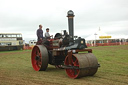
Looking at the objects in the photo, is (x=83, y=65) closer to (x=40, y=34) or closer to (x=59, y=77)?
(x=59, y=77)

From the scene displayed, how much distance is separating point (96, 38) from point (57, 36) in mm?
28855

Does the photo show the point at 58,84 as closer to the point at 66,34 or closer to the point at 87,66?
the point at 87,66

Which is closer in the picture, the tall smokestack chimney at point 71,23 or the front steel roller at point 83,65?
the front steel roller at point 83,65

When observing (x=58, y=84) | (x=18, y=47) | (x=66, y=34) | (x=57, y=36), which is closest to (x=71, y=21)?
(x=66, y=34)

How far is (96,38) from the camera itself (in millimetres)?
34812

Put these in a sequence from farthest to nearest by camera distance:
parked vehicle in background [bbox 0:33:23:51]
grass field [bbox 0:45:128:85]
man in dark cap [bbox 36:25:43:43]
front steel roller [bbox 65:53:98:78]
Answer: parked vehicle in background [bbox 0:33:23:51] → man in dark cap [bbox 36:25:43:43] → front steel roller [bbox 65:53:98:78] → grass field [bbox 0:45:128:85]

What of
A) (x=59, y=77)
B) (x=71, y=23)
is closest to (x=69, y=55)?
(x=59, y=77)

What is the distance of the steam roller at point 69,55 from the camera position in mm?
5098

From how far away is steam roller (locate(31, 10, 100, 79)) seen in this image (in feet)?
16.7

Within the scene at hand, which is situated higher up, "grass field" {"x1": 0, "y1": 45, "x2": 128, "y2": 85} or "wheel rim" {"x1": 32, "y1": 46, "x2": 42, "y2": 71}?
"wheel rim" {"x1": 32, "y1": 46, "x2": 42, "y2": 71}

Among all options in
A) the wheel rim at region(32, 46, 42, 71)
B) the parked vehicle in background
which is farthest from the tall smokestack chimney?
the parked vehicle in background

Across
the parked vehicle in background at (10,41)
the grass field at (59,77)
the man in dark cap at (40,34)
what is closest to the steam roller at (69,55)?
the man in dark cap at (40,34)

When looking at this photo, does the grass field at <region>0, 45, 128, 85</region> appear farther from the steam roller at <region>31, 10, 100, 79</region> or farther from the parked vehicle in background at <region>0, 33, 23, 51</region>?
the parked vehicle in background at <region>0, 33, 23, 51</region>

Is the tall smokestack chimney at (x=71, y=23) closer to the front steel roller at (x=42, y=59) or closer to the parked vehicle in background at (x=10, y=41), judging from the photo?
the front steel roller at (x=42, y=59)
